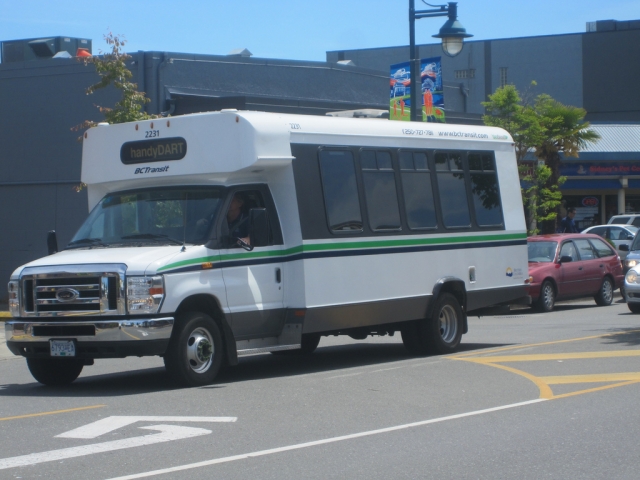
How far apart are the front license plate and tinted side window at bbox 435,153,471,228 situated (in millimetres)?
5730

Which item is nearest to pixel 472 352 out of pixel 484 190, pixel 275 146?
pixel 484 190

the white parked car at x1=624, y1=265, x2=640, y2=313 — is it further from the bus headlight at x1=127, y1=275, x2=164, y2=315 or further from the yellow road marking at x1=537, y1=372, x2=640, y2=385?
the bus headlight at x1=127, y1=275, x2=164, y2=315

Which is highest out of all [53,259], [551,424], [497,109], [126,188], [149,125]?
[497,109]

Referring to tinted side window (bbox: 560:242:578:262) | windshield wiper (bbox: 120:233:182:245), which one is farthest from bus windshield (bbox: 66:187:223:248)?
tinted side window (bbox: 560:242:578:262)

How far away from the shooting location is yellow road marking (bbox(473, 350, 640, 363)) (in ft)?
41.6

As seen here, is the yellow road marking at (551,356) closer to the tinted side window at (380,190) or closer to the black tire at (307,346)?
the tinted side window at (380,190)

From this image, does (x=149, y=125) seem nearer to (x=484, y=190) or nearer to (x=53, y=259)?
(x=53, y=259)

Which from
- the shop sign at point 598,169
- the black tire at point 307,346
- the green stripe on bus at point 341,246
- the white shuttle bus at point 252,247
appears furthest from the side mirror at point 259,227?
the shop sign at point 598,169

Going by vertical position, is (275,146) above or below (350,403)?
above

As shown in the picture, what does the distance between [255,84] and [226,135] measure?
52.0ft

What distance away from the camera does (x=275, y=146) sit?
11.3 meters

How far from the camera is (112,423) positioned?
8.52m

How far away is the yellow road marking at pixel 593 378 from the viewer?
10758 millimetres

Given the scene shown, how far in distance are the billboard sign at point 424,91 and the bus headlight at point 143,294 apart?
1251cm
